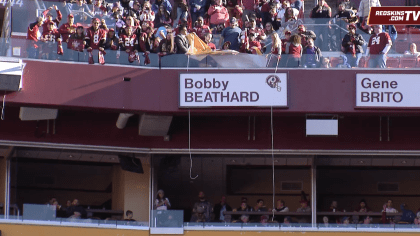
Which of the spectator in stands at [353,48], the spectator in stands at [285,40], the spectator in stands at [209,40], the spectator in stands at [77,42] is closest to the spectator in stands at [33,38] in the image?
the spectator in stands at [77,42]

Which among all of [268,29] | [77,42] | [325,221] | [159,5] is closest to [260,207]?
[325,221]

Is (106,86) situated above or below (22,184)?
above

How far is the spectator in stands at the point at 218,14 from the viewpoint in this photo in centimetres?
2462

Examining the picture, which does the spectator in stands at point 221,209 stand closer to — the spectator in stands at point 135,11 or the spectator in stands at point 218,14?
the spectator in stands at point 218,14

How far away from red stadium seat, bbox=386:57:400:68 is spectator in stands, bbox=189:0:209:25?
4.87 m

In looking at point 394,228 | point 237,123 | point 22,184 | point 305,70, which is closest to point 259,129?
point 237,123

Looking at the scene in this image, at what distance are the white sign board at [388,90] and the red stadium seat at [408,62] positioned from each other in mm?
218

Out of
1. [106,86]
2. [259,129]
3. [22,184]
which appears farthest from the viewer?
[22,184]

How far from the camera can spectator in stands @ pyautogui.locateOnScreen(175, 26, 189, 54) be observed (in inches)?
886

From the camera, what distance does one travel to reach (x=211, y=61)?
886 inches

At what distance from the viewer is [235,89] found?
73.6 ft

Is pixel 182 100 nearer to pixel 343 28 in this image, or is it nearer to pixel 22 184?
pixel 343 28

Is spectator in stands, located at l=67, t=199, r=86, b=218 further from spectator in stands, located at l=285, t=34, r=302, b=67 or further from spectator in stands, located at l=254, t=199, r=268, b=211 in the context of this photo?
spectator in stands, located at l=285, t=34, r=302, b=67

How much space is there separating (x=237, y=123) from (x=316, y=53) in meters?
2.75
